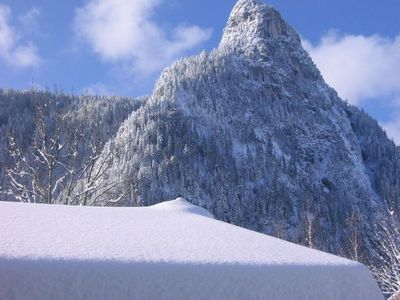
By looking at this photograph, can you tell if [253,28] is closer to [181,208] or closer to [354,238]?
[354,238]

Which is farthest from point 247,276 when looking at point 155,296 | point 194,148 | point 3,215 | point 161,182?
point 194,148

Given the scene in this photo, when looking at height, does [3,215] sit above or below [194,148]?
below

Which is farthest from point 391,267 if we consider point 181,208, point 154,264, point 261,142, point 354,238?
point 261,142

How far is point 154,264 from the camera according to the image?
2877mm

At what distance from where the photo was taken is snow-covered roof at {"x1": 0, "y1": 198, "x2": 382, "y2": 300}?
2648 millimetres

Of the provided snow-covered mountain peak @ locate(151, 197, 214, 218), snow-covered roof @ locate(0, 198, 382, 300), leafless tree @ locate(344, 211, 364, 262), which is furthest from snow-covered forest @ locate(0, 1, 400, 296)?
snow-covered roof @ locate(0, 198, 382, 300)

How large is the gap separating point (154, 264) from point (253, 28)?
435 feet

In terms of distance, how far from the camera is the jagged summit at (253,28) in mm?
129875

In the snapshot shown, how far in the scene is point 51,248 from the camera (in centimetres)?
288

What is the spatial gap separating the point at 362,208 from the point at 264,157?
21.1m

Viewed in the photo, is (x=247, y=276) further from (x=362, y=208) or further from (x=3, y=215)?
(x=362, y=208)

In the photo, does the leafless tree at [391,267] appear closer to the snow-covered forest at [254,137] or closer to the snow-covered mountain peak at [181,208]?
the snow-covered mountain peak at [181,208]

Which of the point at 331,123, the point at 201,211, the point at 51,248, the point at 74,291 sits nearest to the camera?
the point at 74,291

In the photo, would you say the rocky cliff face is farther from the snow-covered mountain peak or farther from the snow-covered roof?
the snow-covered roof
